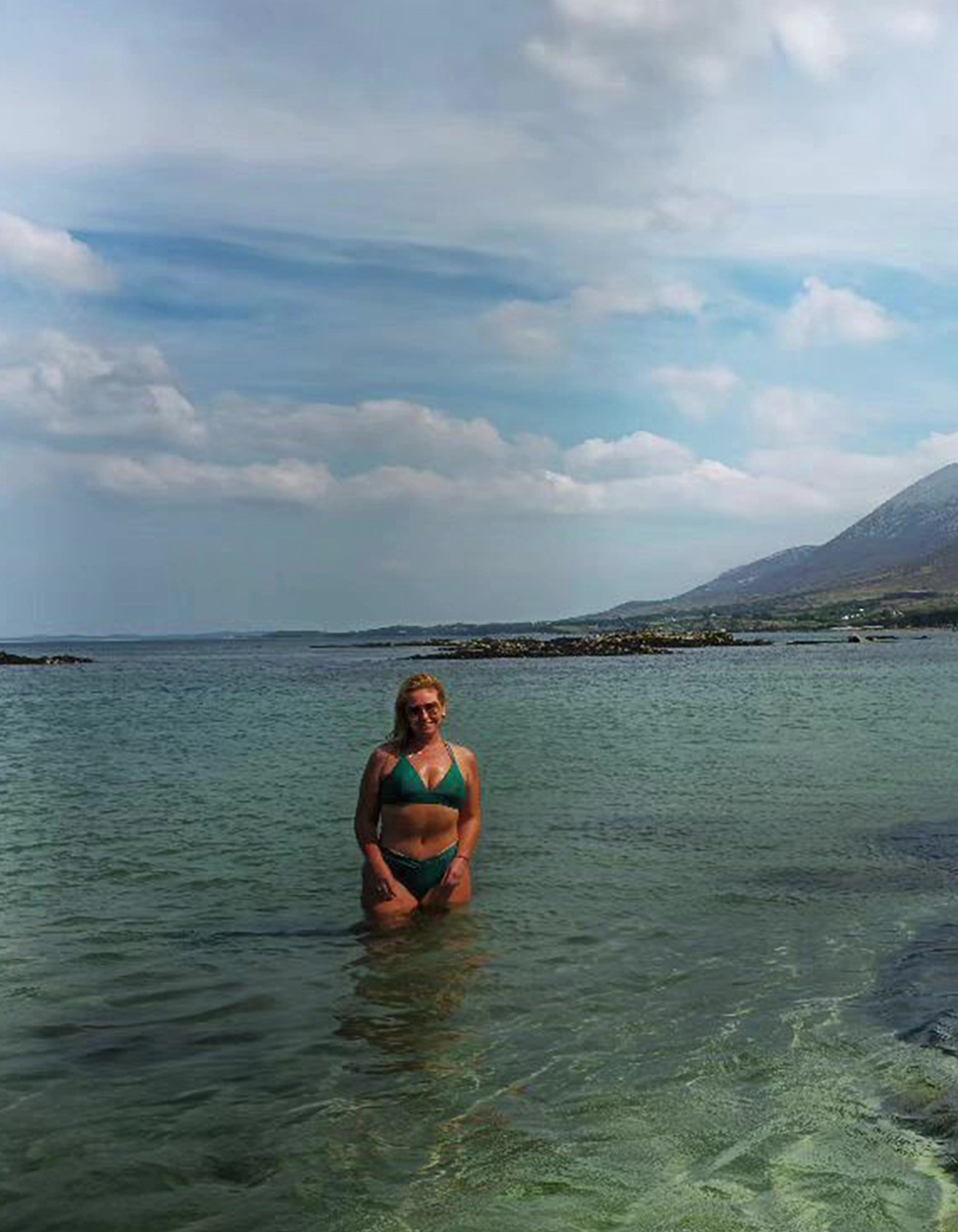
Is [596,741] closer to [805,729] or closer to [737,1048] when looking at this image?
[805,729]

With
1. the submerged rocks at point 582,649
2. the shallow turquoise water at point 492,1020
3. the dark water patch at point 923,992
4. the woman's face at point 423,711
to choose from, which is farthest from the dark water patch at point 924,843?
the submerged rocks at point 582,649

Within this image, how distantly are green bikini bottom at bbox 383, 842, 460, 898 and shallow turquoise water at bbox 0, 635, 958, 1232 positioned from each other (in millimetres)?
488

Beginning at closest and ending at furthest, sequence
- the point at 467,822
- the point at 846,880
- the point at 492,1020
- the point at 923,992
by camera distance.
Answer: the point at 492,1020 < the point at 923,992 < the point at 467,822 < the point at 846,880

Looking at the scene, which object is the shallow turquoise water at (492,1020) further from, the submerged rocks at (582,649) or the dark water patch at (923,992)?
the submerged rocks at (582,649)

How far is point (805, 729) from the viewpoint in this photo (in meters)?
38.8

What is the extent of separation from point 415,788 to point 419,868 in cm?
114

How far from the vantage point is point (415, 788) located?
11859 mm

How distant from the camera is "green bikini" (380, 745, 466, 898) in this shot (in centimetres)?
1186

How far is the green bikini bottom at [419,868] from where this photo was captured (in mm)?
12320

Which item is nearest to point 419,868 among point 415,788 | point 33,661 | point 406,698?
point 415,788

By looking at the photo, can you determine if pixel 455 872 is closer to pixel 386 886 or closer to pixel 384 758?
pixel 386 886

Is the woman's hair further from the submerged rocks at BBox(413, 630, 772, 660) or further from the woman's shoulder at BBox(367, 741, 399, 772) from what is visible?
the submerged rocks at BBox(413, 630, 772, 660)

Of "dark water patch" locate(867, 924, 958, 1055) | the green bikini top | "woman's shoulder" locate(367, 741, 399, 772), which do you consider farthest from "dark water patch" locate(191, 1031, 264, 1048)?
"dark water patch" locate(867, 924, 958, 1055)

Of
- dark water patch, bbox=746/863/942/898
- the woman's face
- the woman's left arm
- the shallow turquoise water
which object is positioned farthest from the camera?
dark water patch, bbox=746/863/942/898
